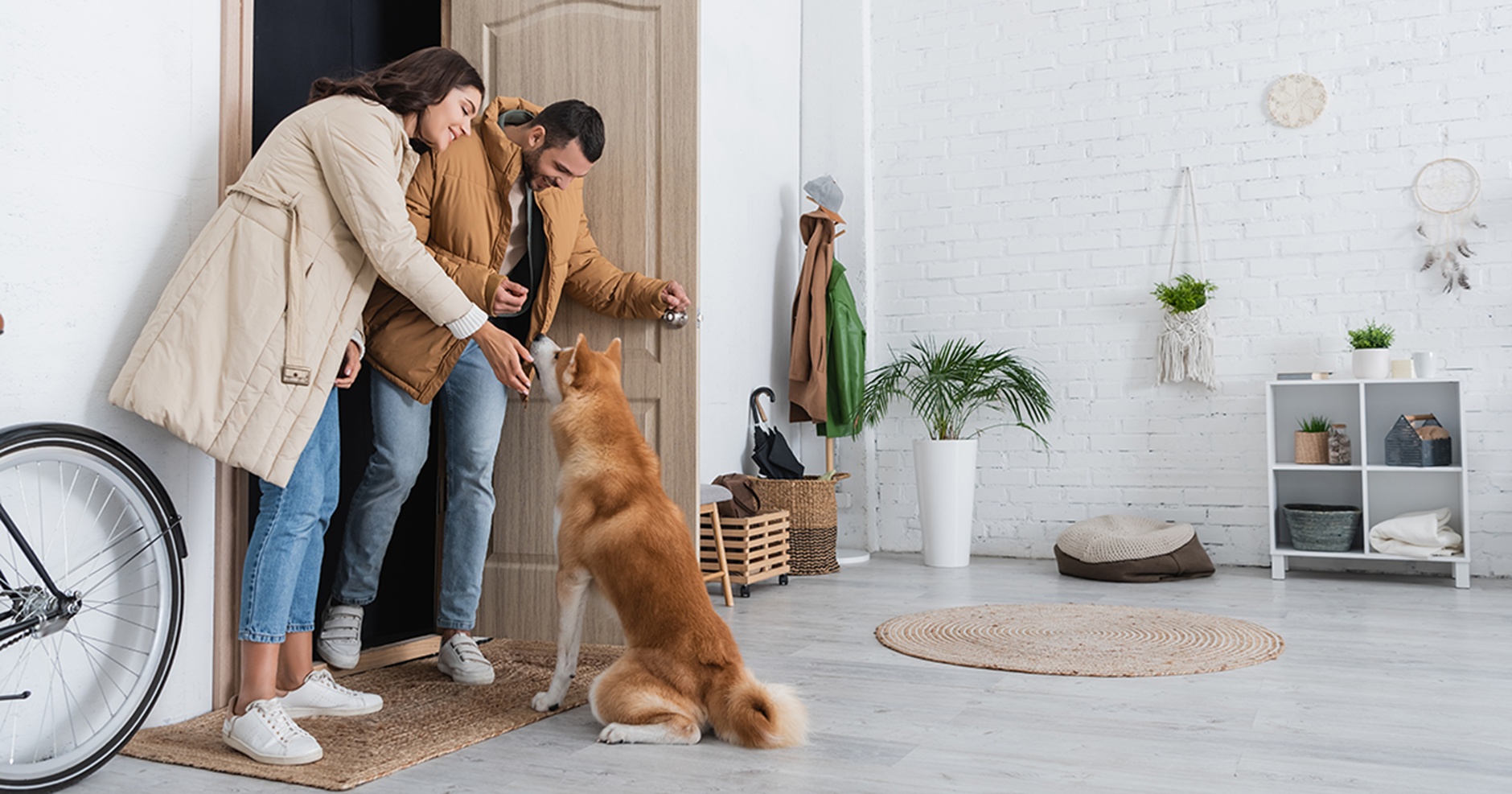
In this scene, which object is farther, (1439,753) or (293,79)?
(293,79)

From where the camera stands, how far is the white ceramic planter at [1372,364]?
3.84m

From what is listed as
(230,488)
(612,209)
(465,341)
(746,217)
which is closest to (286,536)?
(230,488)

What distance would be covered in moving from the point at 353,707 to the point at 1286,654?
7.49ft

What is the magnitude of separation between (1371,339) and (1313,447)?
0.47m

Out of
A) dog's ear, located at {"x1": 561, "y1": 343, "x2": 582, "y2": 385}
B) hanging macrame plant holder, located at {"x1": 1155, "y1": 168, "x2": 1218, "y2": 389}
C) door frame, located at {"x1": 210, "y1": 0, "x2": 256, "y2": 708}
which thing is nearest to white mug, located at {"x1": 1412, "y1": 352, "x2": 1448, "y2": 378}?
hanging macrame plant holder, located at {"x1": 1155, "y1": 168, "x2": 1218, "y2": 389}

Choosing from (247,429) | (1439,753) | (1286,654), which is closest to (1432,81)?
(1286,654)

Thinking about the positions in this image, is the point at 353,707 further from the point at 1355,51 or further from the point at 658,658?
the point at 1355,51

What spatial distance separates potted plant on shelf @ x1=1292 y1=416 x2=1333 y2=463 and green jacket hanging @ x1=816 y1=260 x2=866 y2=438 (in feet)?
6.02

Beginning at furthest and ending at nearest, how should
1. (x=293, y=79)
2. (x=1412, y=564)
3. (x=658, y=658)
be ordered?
(x=1412, y=564) → (x=293, y=79) → (x=658, y=658)

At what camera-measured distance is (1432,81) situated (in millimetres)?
4047

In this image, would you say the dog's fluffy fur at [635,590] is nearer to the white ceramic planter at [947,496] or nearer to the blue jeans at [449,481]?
the blue jeans at [449,481]

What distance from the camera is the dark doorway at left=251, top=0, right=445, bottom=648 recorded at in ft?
7.90

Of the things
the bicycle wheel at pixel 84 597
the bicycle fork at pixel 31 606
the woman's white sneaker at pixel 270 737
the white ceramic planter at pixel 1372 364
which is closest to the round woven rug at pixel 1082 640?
the white ceramic planter at pixel 1372 364

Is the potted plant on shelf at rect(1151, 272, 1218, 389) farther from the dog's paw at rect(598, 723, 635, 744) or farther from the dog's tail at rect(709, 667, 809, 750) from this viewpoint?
the dog's paw at rect(598, 723, 635, 744)
